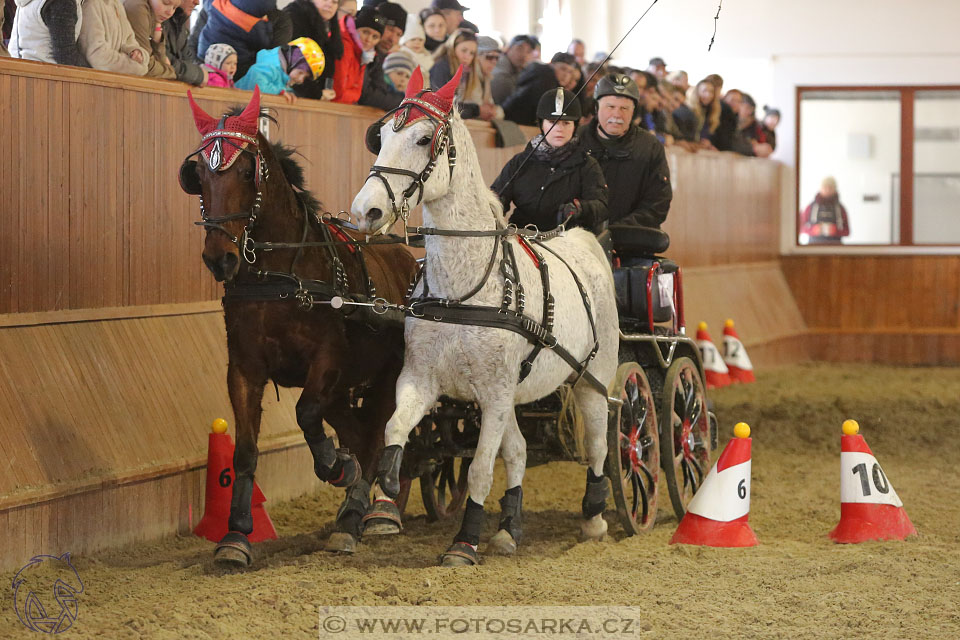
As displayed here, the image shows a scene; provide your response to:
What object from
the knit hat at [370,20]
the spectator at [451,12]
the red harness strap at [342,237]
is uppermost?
the spectator at [451,12]

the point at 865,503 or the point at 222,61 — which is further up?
the point at 222,61

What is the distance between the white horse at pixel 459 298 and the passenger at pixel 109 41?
7.61ft

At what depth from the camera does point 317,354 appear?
5.62 meters

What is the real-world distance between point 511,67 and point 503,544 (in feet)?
23.0

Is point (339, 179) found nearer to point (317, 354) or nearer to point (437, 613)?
point (317, 354)

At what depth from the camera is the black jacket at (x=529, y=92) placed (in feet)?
36.8

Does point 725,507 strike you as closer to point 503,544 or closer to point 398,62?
point 503,544

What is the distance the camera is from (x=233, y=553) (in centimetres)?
541

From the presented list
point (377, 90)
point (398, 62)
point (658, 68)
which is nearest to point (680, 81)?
point (658, 68)

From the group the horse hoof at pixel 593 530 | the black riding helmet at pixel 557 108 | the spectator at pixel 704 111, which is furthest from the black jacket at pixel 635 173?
the spectator at pixel 704 111

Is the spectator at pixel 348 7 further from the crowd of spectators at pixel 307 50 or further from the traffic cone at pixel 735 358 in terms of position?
the traffic cone at pixel 735 358

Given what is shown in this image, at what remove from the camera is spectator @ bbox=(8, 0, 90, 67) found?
6.43 meters

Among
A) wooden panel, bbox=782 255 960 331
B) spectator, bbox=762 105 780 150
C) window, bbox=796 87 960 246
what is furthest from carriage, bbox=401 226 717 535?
window, bbox=796 87 960 246

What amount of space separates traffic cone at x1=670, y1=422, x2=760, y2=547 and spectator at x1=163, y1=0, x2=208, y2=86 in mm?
3670
